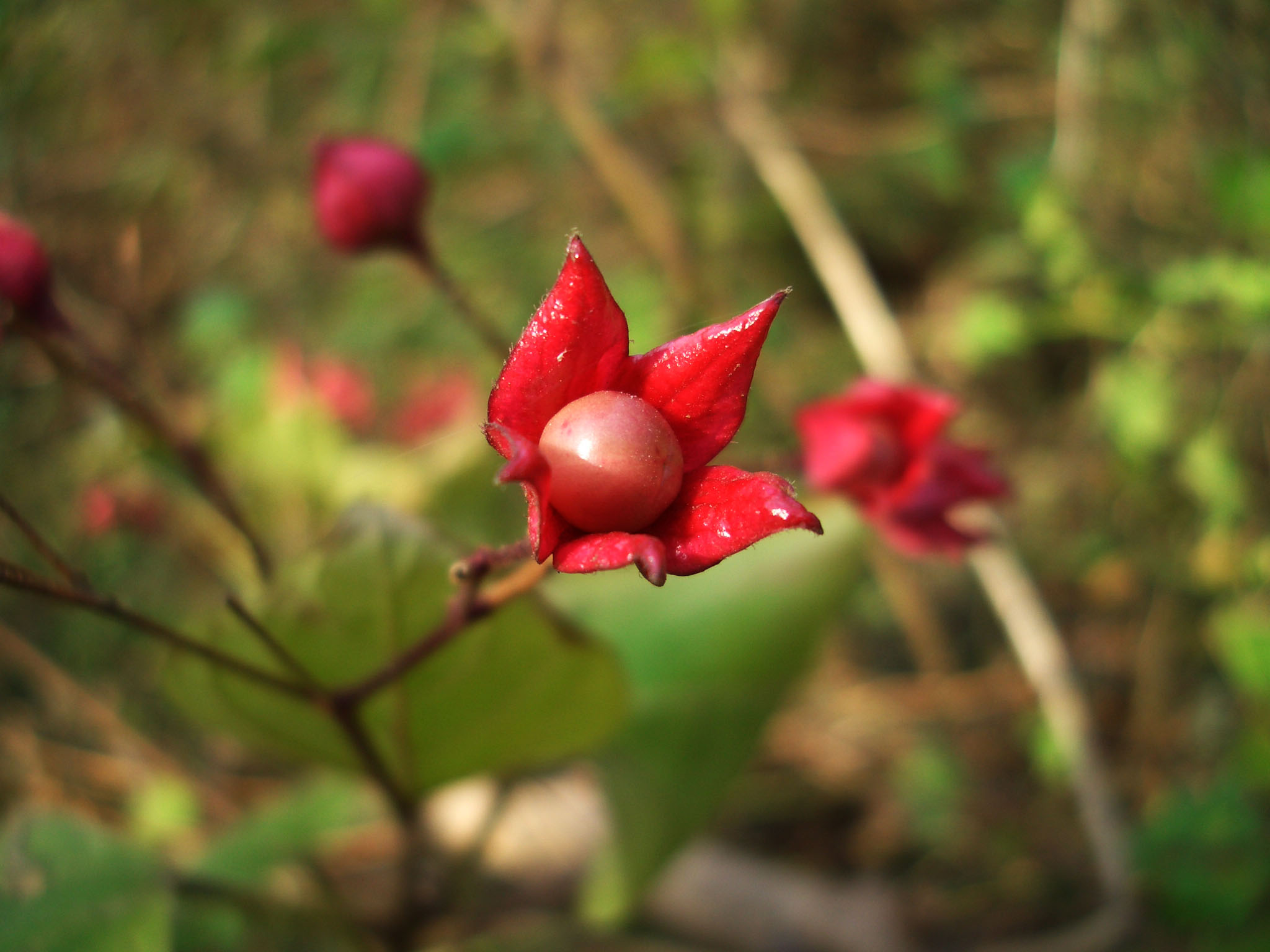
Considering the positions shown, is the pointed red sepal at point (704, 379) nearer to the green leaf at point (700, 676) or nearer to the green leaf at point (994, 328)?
the green leaf at point (700, 676)

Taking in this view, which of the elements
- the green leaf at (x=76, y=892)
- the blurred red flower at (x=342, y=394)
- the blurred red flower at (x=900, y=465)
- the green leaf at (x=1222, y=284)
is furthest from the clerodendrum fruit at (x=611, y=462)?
the blurred red flower at (x=342, y=394)

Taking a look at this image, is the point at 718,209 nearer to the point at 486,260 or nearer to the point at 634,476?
the point at 486,260

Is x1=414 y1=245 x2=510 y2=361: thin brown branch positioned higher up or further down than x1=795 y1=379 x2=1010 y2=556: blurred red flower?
higher up

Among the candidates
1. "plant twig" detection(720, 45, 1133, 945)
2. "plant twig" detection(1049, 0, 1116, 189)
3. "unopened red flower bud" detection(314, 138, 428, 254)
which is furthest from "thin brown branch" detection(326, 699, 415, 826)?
"plant twig" detection(1049, 0, 1116, 189)

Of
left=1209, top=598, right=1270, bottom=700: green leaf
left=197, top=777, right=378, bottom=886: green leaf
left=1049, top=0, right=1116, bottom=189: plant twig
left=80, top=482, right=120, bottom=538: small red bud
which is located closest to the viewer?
left=197, top=777, right=378, bottom=886: green leaf

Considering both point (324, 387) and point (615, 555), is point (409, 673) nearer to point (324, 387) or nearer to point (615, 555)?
point (615, 555)

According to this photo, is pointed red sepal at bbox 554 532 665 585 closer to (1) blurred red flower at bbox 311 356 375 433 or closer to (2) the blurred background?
(2) the blurred background

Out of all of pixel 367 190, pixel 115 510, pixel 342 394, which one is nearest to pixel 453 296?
pixel 367 190
